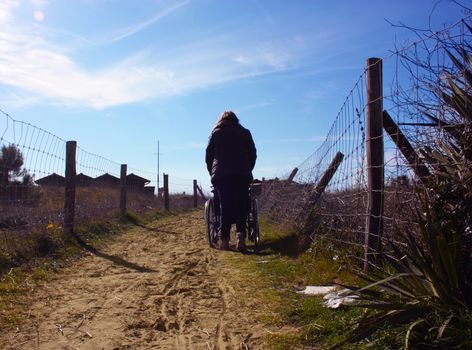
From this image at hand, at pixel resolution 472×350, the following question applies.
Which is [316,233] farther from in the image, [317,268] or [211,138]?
[211,138]

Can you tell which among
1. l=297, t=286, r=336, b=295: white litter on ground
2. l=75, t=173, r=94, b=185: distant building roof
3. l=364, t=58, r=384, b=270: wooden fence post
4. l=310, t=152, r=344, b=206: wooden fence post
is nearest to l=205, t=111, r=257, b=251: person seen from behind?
l=310, t=152, r=344, b=206: wooden fence post

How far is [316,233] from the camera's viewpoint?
6289 millimetres

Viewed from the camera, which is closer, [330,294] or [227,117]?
[330,294]

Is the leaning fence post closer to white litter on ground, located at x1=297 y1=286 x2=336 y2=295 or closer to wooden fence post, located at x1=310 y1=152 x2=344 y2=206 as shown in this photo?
wooden fence post, located at x1=310 y1=152 x2=344 y2=206

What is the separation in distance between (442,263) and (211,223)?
5174mm

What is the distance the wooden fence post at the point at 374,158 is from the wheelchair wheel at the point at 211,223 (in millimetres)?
3554

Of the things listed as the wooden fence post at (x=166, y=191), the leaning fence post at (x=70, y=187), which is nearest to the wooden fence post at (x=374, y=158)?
the leaning fence post at (x=70, y=187)

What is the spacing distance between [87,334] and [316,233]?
3.69 m

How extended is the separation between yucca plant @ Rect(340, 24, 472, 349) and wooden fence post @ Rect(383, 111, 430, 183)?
7.3 inches

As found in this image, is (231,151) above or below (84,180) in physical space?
above

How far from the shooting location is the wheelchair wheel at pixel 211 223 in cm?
746

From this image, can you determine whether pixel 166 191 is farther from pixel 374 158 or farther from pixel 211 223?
pixel 374 158

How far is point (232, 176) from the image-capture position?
6.96m

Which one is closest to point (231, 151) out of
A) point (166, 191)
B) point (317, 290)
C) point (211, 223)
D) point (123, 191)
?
point (211, 223)
